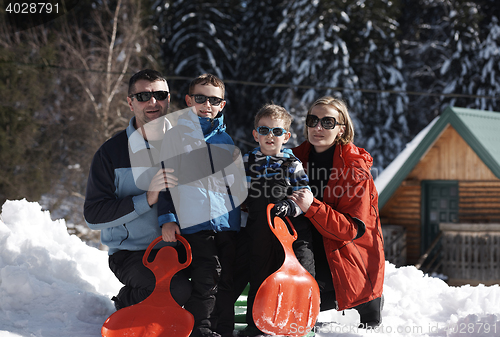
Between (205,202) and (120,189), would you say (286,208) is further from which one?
(120,189)

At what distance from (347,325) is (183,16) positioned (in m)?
22.2

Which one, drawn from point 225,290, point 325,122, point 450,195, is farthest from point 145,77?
point 450,195

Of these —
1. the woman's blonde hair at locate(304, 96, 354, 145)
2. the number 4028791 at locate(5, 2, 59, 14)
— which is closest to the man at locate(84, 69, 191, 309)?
the woman's blonde hair at locate(304, 96, 354, 145)

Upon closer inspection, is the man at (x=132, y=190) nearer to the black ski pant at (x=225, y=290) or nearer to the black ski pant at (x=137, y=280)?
the black ski pant at (x=137, y=280)

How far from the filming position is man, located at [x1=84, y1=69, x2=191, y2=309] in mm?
3049

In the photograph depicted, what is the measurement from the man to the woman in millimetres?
1039

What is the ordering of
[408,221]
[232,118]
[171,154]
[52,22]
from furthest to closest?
1. [232,118]
2. [52,22]
3. [408,221]
4. [171,154]

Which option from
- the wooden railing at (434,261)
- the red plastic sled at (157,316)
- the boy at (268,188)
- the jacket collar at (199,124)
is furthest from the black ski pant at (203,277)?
the wooden railing at (434,261)

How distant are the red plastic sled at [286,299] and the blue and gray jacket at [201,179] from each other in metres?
0.35

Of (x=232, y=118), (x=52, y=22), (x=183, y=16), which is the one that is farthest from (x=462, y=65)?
(x=52, y=22)

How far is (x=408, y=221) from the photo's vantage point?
1227 cm

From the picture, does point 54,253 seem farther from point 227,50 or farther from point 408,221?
point 227,50

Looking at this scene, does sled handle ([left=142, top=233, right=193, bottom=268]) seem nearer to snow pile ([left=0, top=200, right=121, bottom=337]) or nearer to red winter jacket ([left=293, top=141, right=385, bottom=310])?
snow pile ([left=0, top=200, right=121, bottom=337])

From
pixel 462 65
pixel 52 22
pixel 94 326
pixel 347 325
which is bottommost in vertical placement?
pixel 347 325
